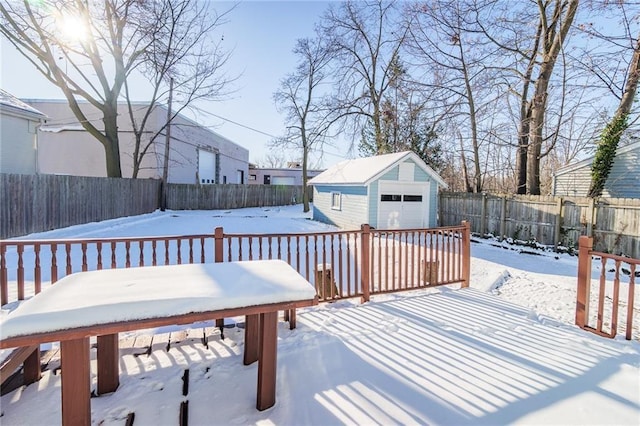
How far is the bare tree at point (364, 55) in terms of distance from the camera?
17.2m

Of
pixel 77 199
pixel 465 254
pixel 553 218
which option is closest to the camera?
pixel 465 254

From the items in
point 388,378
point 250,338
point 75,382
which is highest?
point 75,382

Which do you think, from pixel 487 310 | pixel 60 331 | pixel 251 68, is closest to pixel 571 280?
pixel 487 310

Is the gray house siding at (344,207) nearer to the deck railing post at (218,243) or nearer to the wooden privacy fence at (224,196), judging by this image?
the wooden privacy fence at (224,196)

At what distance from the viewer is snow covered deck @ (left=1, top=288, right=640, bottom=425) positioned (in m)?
2.12

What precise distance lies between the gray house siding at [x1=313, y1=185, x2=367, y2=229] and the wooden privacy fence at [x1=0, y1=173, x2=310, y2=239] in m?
7.95

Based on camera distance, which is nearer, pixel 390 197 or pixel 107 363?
pixel 107 363

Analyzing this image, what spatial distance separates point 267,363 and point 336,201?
1226 centimetres

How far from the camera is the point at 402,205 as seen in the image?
12.3 meters

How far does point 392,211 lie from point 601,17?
8111mm

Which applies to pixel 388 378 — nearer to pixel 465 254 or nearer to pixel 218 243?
pixel 218 243

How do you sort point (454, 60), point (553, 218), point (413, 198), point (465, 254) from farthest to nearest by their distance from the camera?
point (454, 60), point (413, 198), point (553, 218), point (465, 254)

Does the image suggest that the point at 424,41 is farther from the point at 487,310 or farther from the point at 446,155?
the point at 487,310

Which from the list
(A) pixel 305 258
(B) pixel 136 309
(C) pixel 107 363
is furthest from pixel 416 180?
(B) pixel 136 309
